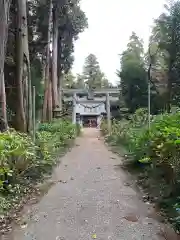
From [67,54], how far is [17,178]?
17950 millimetres

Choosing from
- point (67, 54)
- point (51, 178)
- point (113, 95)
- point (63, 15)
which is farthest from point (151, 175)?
point (113, 95)

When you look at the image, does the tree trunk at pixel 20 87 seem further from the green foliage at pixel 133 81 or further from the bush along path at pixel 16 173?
the green foliage at pixel 133 81

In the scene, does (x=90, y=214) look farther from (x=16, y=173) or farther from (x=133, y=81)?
(x=133, y=81)

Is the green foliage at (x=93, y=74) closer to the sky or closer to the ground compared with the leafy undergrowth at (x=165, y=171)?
closer to the sky

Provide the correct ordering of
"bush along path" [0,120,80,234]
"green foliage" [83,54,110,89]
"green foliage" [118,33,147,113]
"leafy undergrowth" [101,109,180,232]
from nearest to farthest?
1. "bush along path" [0,120,80,234]
2. "leafy undergrowth" [101,109,180,232]
3. "green foliage" [118,33,147,113]
4. "green foliage" [83,54,110,89]

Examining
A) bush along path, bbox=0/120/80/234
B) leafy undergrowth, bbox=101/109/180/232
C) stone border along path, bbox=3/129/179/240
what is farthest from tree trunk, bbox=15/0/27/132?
leafy undergrowth, bbox=101/109/180/232

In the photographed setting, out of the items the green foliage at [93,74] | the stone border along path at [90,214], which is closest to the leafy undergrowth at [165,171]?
the stone border along path at [90,214]

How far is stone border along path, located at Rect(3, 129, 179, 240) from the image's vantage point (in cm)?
390

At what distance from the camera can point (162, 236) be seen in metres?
3.83

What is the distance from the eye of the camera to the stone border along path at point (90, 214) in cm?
390

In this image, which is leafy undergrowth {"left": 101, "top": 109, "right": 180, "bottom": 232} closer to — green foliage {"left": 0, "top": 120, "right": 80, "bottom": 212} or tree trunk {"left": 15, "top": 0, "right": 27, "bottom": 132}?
green foliage {"left": 0, "top": 120, "right": 80, "bottom": 212}

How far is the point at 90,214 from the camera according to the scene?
464cm

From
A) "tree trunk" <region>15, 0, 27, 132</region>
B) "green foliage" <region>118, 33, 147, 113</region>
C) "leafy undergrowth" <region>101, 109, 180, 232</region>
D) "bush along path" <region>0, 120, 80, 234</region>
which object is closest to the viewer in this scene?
"bush along path" <region>0, 120, 80, 234</region>

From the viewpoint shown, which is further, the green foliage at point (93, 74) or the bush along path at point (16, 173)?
the green foliage at point (93, 74)
